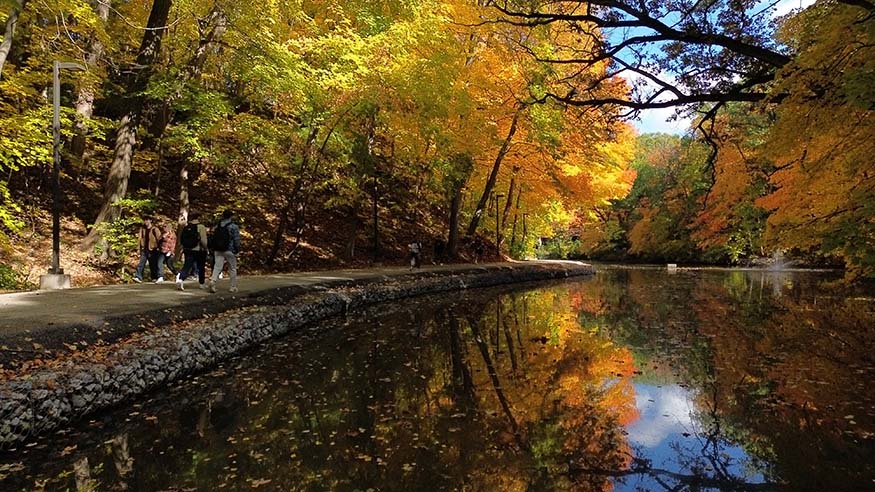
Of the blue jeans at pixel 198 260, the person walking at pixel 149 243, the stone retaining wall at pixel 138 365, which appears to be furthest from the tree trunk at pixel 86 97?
the stone retaining wall at pixel 138 365

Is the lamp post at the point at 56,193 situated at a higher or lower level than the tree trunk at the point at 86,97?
lower

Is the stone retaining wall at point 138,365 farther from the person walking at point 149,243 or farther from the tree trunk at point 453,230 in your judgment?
the tree trunk at point 453,230

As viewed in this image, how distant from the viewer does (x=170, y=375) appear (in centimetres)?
787

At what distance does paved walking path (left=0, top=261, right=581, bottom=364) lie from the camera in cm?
696

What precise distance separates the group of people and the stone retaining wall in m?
1.36

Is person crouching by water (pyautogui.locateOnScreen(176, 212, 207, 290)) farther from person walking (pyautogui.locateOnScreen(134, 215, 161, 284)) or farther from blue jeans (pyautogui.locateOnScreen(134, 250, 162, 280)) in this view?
blue jeans (pyautogui.locateOnScreen(134, 250, 162, 280))

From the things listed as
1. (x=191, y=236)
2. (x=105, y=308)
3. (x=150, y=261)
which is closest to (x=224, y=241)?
(x=191, y=236)

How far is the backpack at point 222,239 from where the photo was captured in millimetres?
11391

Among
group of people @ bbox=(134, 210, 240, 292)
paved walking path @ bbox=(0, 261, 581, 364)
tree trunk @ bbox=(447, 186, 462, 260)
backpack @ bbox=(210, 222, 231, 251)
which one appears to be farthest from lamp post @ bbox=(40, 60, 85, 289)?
tree trunk @ bbox=(447, 186, 462, 260)

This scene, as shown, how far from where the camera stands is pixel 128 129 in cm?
1536

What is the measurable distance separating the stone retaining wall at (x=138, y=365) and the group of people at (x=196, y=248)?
1.36m

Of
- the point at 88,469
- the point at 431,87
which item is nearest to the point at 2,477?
the point at 88,469

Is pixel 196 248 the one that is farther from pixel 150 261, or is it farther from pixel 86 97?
pixel 86 97

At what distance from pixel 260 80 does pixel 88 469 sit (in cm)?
1166
